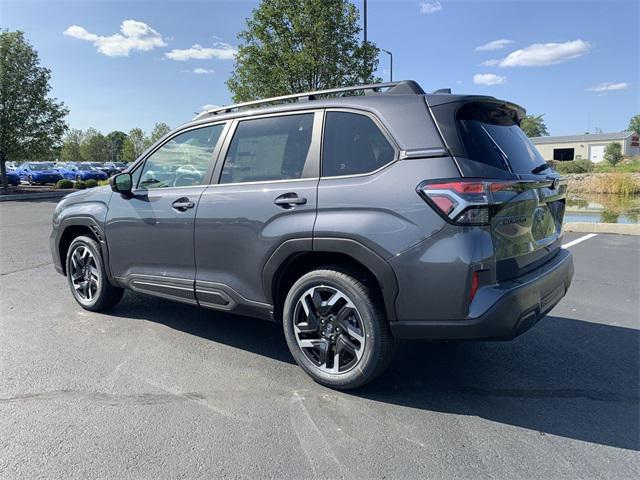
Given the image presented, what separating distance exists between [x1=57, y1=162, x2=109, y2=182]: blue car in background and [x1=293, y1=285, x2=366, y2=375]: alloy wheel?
36.7 metres

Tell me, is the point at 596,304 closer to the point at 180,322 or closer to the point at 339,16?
the point at 180,322

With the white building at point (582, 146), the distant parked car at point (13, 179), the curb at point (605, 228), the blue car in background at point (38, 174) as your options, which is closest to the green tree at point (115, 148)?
the blue car in background at point (38, 174)

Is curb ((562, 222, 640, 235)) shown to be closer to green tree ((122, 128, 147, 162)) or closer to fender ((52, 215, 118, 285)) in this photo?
fender ((52, 215, 118, 285))

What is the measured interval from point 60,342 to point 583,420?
4.10m

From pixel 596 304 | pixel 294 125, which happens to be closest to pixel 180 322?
pixel 294 125

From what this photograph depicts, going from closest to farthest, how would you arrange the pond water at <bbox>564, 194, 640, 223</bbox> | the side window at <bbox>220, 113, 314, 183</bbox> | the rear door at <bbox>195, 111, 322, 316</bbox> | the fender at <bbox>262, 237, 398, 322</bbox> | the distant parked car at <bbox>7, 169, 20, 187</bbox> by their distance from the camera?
the fender at <bbox>262, 237, 398, 322</bbox>, the rear door at <bbox>195, 111, 322, 316</bbox>, the side window at <bbox>220, 113, 314, 183</bbox>, the pond water at <bbox>564, 194, 640, 223</bbox>, the distant parked car at <bbox>7, 169, 20, 187</bbox>

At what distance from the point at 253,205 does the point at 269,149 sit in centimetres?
48

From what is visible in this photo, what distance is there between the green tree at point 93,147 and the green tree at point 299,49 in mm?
60906

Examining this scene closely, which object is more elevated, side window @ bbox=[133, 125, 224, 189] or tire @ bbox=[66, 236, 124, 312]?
side window @ bbox=[133, 125, 224, 189]

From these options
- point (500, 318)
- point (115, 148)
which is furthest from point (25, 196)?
point (115, 148)

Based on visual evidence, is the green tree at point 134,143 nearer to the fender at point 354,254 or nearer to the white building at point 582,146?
the white building at point 582,146

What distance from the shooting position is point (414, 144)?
118 inches

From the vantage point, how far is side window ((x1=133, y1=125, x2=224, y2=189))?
13.5ft

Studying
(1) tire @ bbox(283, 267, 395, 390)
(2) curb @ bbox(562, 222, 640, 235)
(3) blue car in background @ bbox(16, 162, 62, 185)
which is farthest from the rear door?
(3) blue car in background @ bbox(16, 162, 62, 185)
